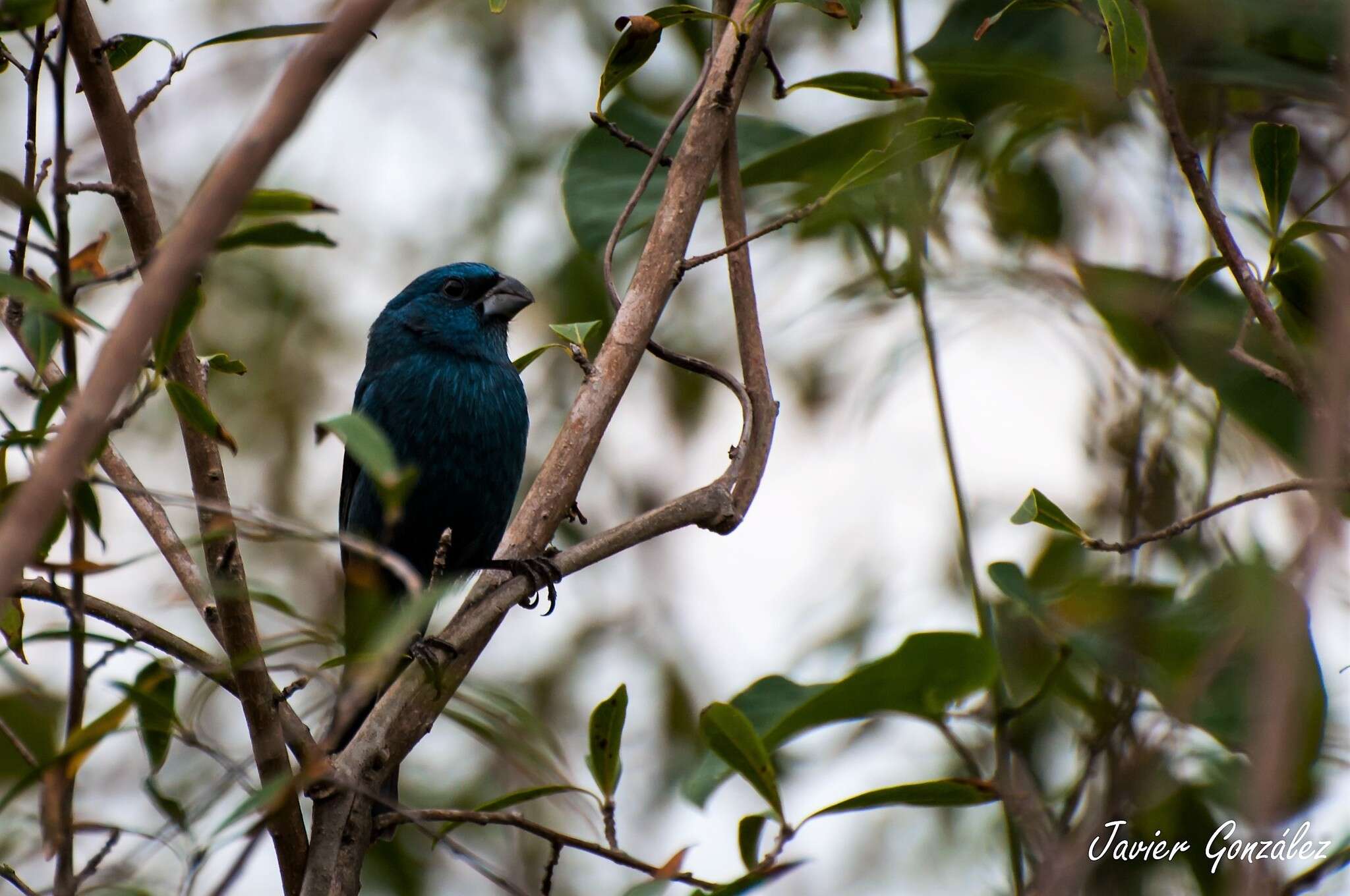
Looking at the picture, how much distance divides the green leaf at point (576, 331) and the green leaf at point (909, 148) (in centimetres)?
69

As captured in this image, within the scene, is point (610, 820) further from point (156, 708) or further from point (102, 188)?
point (102, 188)

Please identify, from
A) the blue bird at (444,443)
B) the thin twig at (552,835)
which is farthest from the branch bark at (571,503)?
the blue bird at (444,443)

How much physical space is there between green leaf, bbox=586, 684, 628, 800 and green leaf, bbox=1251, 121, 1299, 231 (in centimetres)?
149

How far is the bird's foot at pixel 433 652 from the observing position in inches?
87.8

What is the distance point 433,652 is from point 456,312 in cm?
243

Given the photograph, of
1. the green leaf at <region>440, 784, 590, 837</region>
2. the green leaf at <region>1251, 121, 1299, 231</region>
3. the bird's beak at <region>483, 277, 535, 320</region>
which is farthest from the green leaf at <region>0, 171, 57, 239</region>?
the bird's beak at <region>483, 277, 535, 320</region>

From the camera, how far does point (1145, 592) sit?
246cm

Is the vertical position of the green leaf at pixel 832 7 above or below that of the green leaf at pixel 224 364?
above

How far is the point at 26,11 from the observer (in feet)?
5.28

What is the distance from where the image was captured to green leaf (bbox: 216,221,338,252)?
1.66m

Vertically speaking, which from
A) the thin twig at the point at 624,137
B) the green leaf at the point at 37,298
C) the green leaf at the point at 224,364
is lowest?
the green leaf at the point at 37,298

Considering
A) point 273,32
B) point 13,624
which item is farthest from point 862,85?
point 13,624

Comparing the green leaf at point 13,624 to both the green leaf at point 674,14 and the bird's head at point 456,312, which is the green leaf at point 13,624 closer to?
the green leaf at point 674,14

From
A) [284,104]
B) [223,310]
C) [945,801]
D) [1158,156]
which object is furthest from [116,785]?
[284,104]
